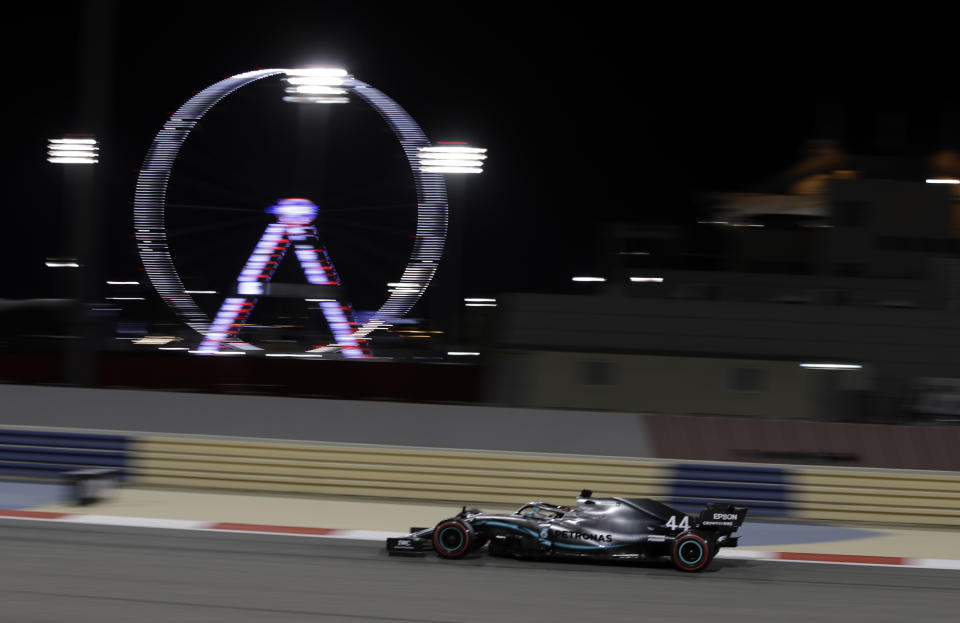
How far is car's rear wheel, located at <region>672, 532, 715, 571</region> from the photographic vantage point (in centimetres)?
906

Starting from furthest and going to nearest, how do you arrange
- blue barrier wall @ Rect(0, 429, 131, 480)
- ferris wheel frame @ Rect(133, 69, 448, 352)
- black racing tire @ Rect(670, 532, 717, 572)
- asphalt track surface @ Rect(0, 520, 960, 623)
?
ferris wheel frame @ Rect(133, 69, 448, 352)
blue barrier wall @ Rect(0, 429, 131, 480)
black racing tire @ Rect(670, 532, 717, 572)
asphalt track surface @ Rect(0, 520, 960, 623)

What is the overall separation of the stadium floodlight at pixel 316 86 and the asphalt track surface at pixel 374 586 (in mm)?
17184

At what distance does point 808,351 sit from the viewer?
26359 millimetres

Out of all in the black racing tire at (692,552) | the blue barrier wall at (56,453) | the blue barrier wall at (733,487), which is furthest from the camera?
the blue barrier wall at (56,453)

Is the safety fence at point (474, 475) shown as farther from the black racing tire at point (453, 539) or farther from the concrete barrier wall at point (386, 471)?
the black racing tire at point (453, 539)

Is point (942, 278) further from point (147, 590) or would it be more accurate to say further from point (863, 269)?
point (147, 590)

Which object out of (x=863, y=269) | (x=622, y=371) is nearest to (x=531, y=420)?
(x=622, y=371)

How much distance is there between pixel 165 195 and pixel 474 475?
16257mm

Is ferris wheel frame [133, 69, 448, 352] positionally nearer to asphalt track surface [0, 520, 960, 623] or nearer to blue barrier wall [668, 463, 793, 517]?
blue barrier wall [668, 463, 793, 517]

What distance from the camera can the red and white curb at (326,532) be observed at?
10.1 meters

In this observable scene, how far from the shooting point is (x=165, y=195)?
26109mm

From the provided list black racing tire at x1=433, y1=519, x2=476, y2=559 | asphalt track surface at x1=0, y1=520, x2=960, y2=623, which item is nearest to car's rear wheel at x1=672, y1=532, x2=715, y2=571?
asphalt track surface at x1=0, y1=520, x2=960, y2=623

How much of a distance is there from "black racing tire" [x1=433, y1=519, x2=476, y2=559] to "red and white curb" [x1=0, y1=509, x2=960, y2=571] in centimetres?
118

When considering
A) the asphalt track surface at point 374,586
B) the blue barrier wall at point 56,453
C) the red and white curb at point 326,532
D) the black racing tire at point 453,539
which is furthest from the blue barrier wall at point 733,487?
the blue barrier wall at point 56,453
